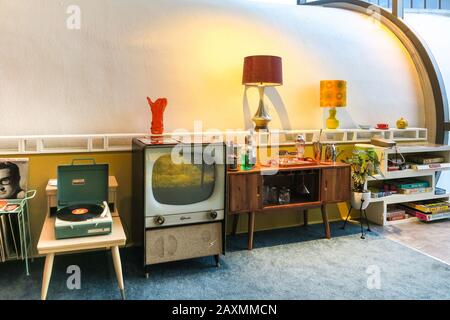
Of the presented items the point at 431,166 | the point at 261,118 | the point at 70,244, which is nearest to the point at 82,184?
the point at 70,244

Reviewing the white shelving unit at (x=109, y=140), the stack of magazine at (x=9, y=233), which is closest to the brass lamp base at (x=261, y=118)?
the white shelving unit at (x=109, y=140)

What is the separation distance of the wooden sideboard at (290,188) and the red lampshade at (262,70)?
75 cm

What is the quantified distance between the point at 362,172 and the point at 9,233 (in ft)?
9.71

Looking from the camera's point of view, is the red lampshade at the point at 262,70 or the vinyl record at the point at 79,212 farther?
the red lampshade at the point at 262,70

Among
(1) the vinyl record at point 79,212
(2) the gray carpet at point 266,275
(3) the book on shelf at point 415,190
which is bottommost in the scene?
(2) the gray carpet at point 266,275

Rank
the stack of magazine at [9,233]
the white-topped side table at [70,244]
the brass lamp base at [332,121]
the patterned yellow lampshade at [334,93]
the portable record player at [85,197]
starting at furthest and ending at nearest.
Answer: the brass lamp base at [332,121]
the patterned yellow lampshade at [334,93]
the stack of magazine at [9,233]
the portable record player at [85,197]
the white-topped side table at [70,244]

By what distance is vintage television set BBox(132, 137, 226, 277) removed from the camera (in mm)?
2631

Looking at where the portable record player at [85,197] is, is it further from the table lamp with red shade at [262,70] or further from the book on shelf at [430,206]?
the book on shelf at [430,206]

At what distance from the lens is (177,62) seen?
11.0ft

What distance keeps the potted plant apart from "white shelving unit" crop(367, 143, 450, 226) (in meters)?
0.18

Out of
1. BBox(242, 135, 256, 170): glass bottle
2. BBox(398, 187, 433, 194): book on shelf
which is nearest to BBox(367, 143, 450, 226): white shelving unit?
BBox(398, 187, 433, 194): book on shelf

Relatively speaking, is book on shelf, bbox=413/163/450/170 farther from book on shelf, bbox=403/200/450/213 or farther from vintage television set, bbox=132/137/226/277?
Answer: vintage television set, bbox=132/137/226/277

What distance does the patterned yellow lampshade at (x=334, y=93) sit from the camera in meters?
3.75
